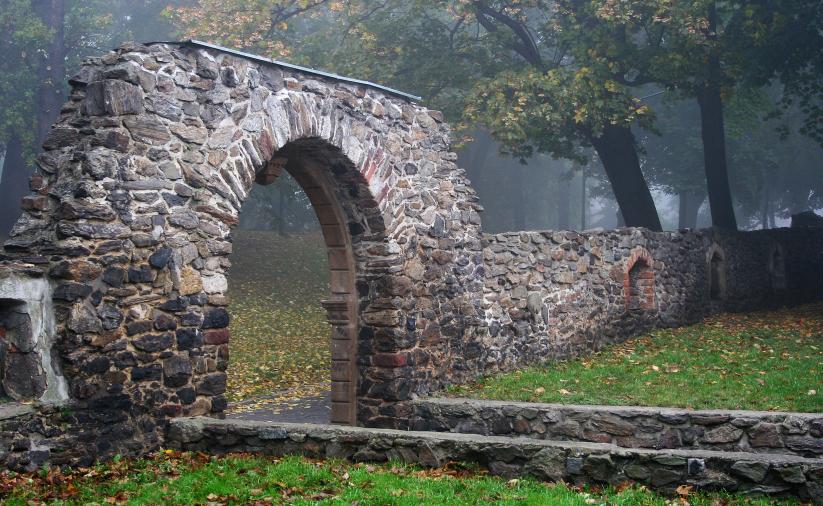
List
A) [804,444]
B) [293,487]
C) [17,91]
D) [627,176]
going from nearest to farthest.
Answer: [293,487] < [804,444] < [627,176] < [17,91]

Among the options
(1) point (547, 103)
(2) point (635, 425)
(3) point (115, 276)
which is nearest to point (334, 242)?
(3) point (115, 276)

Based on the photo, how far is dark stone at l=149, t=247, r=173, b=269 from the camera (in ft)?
24.1

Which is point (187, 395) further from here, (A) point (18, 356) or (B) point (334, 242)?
(B) point (334, 242)

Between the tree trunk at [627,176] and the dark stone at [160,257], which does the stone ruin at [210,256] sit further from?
the tree trunk at [627,176]

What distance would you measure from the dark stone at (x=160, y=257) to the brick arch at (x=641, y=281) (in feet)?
32.8

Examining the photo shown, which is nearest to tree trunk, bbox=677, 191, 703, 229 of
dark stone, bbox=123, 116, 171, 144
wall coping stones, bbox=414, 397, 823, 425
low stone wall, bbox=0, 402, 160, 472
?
wall coping stones, bbox=414, 397, 823, 425

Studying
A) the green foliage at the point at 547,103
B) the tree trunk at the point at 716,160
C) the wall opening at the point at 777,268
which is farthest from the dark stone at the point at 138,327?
the wall opening at the point at 777,268

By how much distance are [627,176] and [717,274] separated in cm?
290

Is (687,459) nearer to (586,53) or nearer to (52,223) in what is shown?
(52,223)

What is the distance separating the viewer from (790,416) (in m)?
7.99

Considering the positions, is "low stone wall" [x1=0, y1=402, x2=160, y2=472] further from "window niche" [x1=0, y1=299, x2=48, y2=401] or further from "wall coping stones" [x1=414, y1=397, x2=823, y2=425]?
"wall coping stones" [x1=414, y1=397, x2=823, y2=425]

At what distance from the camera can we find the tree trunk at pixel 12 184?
79.4 feet

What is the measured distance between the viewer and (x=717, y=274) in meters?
19.6

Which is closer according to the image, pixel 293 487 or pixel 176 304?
pixel 293 487
